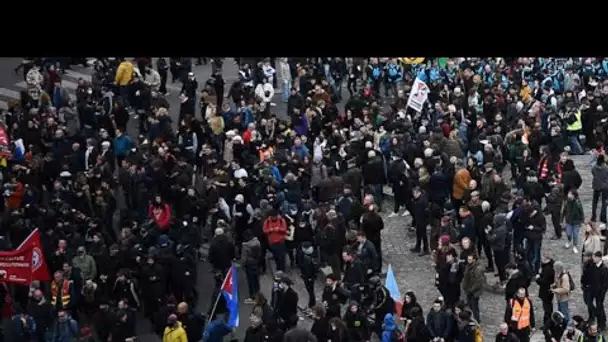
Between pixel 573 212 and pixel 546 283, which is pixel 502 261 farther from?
pixel 546 283

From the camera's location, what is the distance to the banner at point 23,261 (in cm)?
1977

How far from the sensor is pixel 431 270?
2294 centimetres

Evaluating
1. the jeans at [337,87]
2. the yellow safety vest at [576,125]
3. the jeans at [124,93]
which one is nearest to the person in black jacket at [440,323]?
the yellow safety vest at [576,125]

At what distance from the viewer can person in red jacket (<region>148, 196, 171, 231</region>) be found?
73.7ft

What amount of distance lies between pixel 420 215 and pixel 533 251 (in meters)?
2.38

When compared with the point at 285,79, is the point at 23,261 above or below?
below

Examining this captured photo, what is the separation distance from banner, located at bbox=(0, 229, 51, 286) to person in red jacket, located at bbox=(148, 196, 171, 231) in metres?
2.96

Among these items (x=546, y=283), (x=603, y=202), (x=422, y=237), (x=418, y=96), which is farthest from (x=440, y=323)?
(x=418, y=96)

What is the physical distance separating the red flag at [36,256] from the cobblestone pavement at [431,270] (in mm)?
6017

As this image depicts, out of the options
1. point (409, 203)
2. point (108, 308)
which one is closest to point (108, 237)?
point (108, 308)

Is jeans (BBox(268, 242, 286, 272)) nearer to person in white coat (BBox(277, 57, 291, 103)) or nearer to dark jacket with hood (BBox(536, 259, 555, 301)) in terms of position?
dark jacket with hood (BBox(536, 259, 555, 301))

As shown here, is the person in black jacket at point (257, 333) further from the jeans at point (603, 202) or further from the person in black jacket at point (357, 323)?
the jeans at point (603, 202)

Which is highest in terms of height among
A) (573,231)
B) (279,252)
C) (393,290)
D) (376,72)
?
(376,72)
